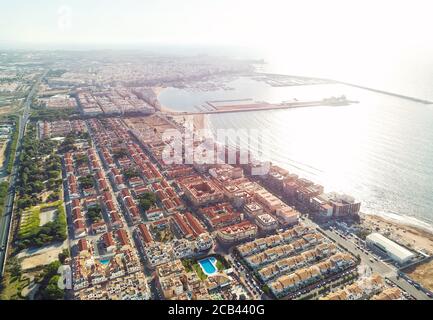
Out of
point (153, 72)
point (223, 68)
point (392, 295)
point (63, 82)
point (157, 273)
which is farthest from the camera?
point (223, 68)

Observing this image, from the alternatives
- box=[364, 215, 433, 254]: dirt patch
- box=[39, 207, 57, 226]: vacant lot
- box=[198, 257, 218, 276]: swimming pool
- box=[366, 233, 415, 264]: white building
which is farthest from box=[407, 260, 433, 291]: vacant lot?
box=[39, 207, 57, 226]: vacant lot

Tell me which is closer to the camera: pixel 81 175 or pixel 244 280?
pixel 244 280

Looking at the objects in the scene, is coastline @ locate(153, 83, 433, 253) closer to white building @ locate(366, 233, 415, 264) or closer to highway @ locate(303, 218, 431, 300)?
white building @ locate(366, 233, 415, 264)

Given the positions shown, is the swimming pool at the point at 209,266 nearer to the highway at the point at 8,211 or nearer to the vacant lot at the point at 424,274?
the vacant lot at the point at 424,274

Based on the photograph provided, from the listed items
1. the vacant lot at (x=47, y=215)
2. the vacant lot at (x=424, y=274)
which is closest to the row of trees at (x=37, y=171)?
the vacant lot at (x=47, y=215)

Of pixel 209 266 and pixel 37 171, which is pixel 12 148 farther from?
pixel 209 266

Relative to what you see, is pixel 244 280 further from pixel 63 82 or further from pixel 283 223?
pixel 63 82
